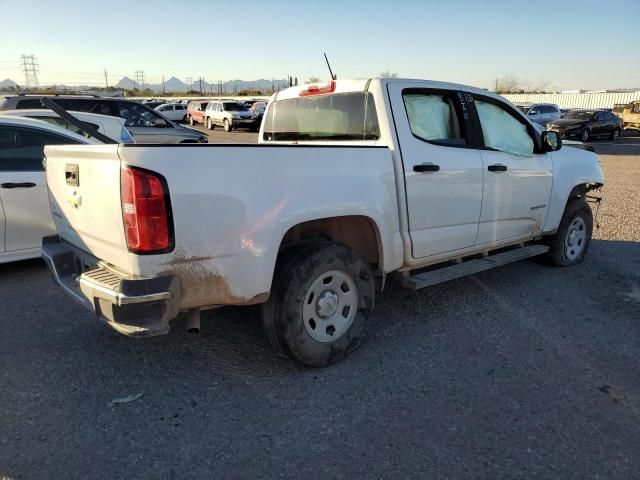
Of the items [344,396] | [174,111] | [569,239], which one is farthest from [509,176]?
[174,111]

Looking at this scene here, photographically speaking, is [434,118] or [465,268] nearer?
[434,118]

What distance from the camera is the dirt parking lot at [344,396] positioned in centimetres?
257

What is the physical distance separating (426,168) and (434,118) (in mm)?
601

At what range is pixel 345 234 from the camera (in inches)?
152

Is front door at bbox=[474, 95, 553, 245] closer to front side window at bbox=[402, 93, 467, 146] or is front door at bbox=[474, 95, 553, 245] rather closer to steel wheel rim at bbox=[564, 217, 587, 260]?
front side window at bbox=[402, 93, 467, 146]

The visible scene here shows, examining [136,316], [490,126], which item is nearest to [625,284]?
[490,126]

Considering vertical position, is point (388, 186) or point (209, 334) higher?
point (388, 186)

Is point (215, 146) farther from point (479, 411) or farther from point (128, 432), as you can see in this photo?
point (479, 411)

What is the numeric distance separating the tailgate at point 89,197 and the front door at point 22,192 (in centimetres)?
157

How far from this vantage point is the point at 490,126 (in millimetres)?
4691

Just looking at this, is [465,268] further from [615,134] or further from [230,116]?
[230,116]

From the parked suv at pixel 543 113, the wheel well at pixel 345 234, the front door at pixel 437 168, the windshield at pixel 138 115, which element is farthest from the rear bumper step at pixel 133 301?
the parked suv at pixel 543 113

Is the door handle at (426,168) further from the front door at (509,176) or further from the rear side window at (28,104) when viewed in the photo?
the rear side window at (28,104)

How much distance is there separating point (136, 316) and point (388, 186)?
6.30 feet
